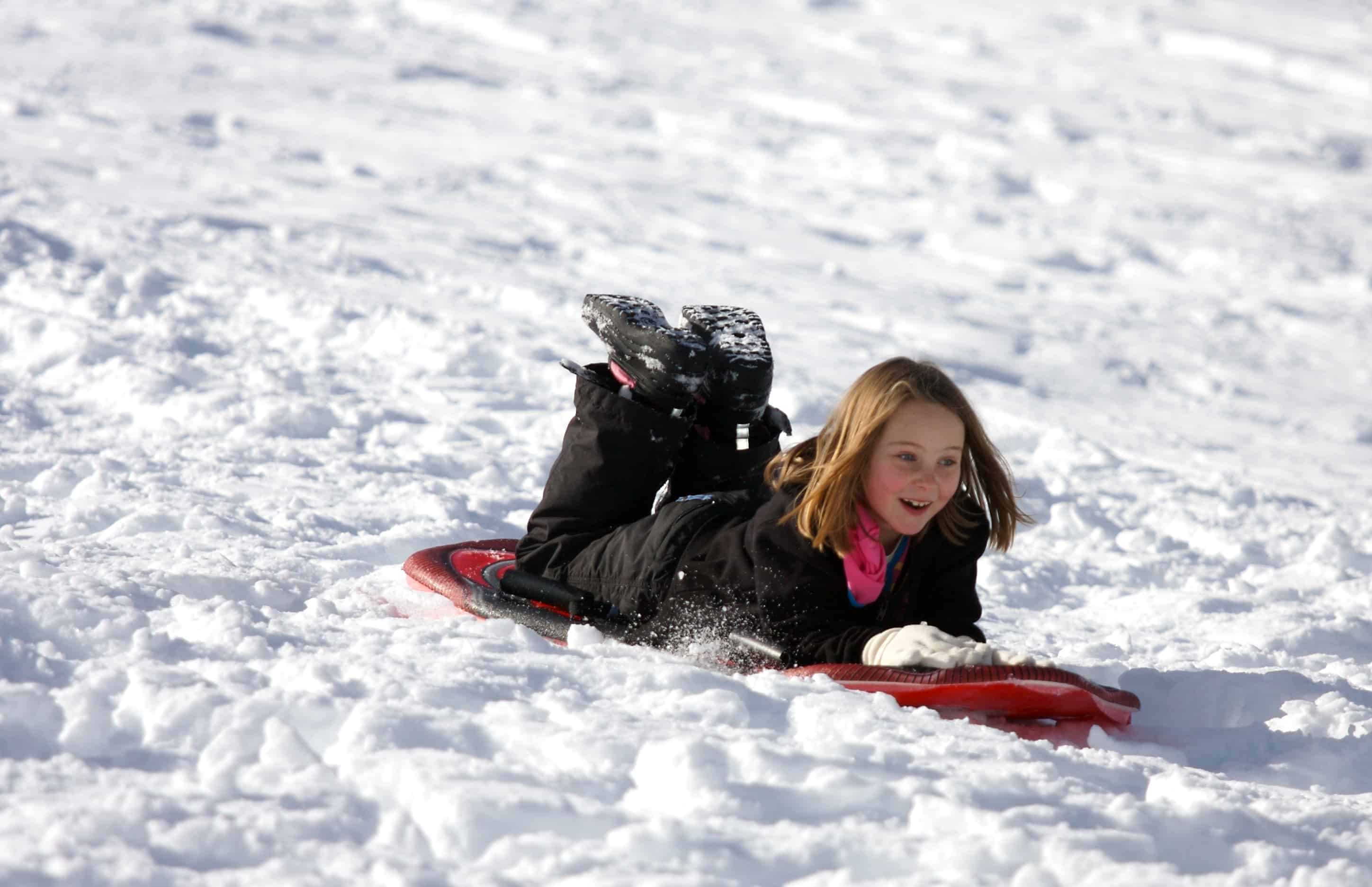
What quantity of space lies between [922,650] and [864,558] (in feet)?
0.83

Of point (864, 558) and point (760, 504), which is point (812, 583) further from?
point (760, 504)

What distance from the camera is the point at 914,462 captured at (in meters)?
2.76

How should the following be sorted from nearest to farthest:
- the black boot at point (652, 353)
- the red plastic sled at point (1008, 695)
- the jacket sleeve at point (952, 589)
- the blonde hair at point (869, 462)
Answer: the red plastic sled at point (1008, 695) < the blonde hair at point (869, 462) < the jacket sleeve at point (952, 589) < the black boot at point (652, 353)

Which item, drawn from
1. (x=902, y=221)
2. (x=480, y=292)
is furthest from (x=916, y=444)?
(x=902, y=221)

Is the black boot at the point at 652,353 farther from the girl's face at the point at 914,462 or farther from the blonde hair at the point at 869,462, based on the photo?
the girl's face at the point at 914,462

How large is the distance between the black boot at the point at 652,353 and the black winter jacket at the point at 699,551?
0.05 meters

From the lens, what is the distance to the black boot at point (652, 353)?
10.2 feet

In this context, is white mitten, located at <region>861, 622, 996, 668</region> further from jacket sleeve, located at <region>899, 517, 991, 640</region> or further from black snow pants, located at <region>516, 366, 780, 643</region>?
black snow pants, located at <region>516, 366, 780, 643</region>

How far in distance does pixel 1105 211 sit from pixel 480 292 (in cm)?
553

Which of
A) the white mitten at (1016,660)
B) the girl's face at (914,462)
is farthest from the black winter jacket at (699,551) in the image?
the white mitten at (1016,660)

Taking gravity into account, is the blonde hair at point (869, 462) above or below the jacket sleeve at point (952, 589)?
above

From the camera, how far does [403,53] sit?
43.9ft

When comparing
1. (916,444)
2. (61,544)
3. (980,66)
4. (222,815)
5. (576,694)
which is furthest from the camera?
(980,66)

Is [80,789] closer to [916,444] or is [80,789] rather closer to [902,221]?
[916,444]
